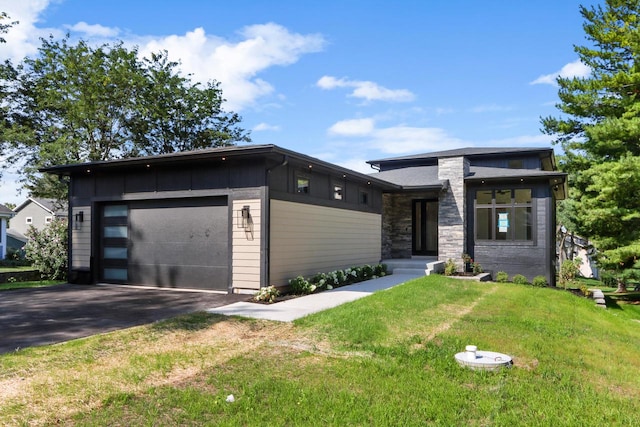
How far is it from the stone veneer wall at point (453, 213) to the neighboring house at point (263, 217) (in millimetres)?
35

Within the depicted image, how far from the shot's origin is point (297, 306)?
7.94 meters

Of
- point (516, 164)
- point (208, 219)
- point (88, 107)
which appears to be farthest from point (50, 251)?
point (516, 164)

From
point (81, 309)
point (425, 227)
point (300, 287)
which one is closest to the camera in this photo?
point (81, 309)

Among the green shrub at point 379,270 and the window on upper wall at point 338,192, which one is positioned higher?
the window on upper wall at point 338,192

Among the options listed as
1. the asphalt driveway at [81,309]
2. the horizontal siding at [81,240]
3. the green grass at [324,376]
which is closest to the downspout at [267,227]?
the asphalt driveway at [81,309]

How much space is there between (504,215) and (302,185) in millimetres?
7644

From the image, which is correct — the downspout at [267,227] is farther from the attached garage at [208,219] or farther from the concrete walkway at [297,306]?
the concrete walkway at [297,306]

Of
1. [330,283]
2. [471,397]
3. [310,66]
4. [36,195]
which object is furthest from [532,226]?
[36,195]

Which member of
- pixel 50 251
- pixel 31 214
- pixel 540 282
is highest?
pixel 31 214

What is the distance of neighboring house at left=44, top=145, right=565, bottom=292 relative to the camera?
30.1 ft

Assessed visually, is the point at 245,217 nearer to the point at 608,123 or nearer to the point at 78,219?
the point at 78,219

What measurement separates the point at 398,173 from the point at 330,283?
8552 mm

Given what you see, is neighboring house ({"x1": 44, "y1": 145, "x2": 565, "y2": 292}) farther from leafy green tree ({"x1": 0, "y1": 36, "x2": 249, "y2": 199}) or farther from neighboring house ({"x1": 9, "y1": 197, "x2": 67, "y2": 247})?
neighboring house ({"x1": 9, "y1": 197, "x2": 67, "y2": 247})

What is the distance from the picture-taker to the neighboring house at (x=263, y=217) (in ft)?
30.1
